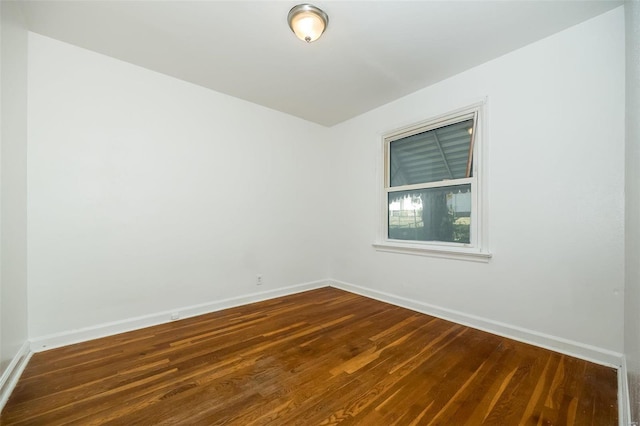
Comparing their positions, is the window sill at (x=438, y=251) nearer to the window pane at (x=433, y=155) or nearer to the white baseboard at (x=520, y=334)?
the white baseboard at (x=520, y=334)

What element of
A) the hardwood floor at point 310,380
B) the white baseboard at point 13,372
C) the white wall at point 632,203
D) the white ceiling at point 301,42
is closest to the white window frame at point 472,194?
the white ceiling at point 301,42

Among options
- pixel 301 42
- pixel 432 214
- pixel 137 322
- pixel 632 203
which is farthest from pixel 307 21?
pixel 137 322

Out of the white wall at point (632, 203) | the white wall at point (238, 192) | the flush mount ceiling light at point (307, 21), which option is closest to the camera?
the white wall at point (632, 203)

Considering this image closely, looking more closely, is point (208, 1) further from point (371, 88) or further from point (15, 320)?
point (15, 320)

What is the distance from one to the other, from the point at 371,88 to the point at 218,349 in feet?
10.5

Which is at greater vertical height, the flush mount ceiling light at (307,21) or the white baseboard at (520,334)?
the flush mount ceiling light at (307,21)

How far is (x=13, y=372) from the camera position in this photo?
68.7 inches

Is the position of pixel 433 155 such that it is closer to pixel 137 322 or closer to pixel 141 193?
pixel 141 193

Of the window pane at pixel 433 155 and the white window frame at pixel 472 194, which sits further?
the window pane at pixel 433 155

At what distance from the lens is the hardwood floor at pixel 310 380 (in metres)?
1.43

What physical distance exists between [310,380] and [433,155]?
2.73 meters

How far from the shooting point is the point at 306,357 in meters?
2.04

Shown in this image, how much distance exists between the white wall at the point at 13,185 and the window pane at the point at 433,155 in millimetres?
3633

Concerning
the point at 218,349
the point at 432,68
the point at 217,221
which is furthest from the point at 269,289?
the point at 432,68
